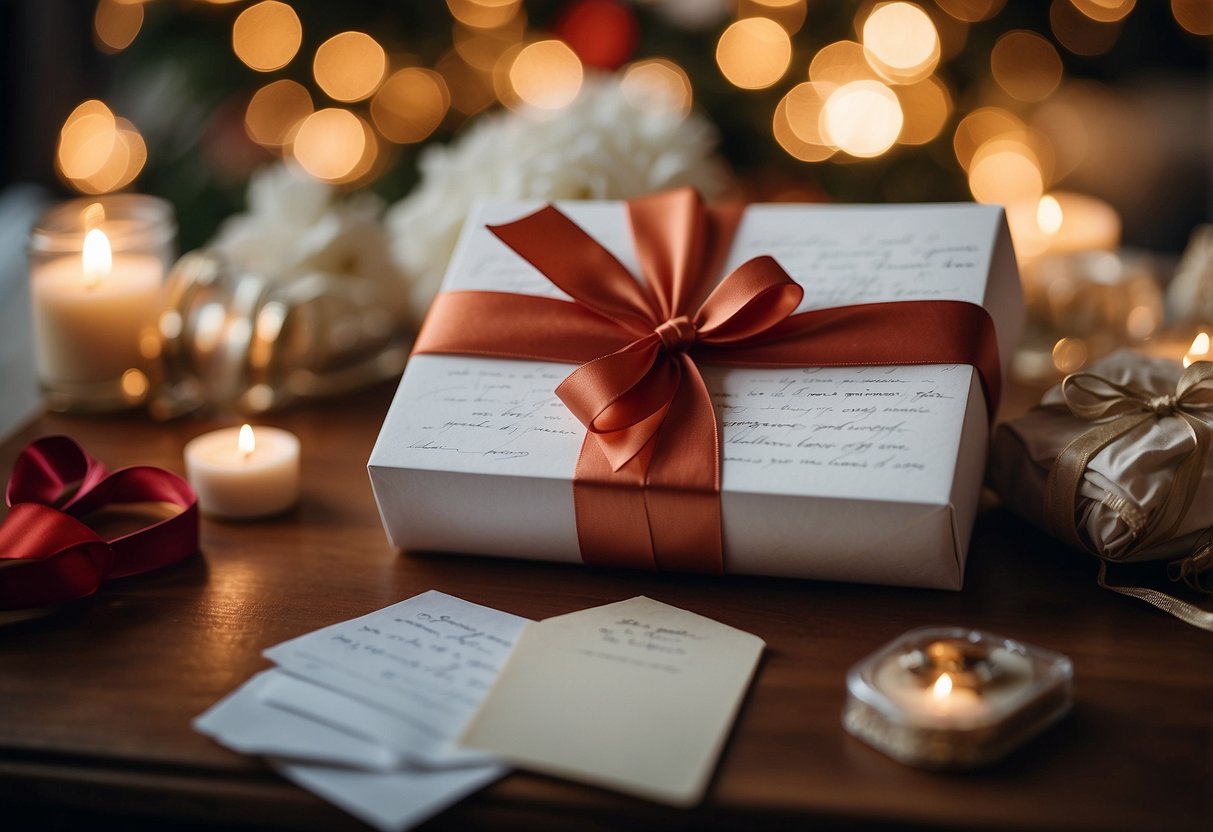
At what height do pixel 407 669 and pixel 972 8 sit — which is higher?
pixel 972 8

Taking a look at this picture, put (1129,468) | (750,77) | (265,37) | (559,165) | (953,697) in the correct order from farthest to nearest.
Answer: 1. (265,37)
2. (750,77)
3. (559,165)
4. (1129,468)
5. (953,697)

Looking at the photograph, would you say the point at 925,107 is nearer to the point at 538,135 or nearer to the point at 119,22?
the point at 538,135

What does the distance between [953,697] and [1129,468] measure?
249 mm

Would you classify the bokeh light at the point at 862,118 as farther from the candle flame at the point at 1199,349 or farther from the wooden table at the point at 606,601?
the wooden table at the point at 606,601

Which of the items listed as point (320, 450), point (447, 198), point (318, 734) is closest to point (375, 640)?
point (318, 734)

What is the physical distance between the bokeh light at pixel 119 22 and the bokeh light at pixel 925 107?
135 centimetres

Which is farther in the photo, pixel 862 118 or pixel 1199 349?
pixel 862 118

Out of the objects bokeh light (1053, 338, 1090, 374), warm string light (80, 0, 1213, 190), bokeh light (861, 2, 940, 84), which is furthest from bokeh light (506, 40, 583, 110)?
bokeh light (1053, 338, 1090, 374)

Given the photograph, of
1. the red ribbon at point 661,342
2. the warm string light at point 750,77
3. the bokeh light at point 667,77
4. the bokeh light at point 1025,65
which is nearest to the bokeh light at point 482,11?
the warm string light at point 750,77

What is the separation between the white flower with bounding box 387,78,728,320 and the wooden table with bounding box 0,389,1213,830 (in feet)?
1.20

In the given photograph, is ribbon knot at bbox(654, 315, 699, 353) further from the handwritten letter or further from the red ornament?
the red ornament

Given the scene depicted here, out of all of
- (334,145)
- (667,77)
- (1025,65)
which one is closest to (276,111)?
(334,145)

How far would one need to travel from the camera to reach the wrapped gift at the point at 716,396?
0.78 metres

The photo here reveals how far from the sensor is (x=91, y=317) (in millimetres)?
1147
